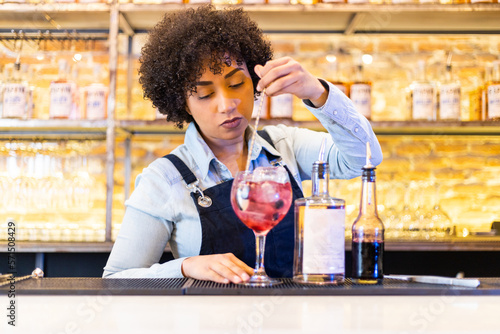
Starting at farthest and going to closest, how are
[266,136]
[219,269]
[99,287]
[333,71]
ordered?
[333,71] → [266,136] → [219,269] → [99,287]

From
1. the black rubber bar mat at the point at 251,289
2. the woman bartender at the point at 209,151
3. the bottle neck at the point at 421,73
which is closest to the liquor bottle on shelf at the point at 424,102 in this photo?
the bottle neck at the point at 421,73

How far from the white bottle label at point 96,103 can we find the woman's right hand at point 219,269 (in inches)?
58.6

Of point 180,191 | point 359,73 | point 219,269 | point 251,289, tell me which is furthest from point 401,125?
point 251,289

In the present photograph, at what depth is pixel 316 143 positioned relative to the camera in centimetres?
152

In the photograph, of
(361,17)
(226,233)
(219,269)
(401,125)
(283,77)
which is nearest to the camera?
(219,269)

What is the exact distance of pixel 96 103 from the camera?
2336mm

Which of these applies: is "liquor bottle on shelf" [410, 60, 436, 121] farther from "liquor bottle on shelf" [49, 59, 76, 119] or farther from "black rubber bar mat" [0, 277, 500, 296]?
"black rubber bar mat" [0, 277, 500, 296]

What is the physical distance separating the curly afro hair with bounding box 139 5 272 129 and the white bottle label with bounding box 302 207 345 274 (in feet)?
1.91

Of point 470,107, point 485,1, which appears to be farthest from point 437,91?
point 485,1

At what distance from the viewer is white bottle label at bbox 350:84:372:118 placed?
7.45 feet

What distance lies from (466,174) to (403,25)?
2.53 ft

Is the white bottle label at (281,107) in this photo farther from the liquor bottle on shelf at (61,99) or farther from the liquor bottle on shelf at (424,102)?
the liquor bottle on shelf at (61,99)

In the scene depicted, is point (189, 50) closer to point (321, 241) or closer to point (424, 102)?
point (321, 241)

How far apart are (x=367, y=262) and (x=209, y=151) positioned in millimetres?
600
